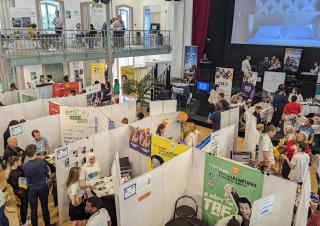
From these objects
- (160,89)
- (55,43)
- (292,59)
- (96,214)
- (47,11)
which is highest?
(47,11)

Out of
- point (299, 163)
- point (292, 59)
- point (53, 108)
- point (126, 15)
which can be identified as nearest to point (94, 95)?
point (53, 108)

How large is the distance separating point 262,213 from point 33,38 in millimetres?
8985

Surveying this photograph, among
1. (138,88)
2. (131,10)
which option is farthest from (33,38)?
(131,10)

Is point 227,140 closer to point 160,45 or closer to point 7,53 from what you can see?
point 7,53

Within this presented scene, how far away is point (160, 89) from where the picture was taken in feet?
40.2

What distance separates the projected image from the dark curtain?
1.20 meters

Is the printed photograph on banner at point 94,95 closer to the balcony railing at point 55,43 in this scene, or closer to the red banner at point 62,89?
the red banner at point 62,89

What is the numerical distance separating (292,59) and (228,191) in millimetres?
8442

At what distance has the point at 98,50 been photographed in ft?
35.9

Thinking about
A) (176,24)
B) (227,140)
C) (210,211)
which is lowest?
(210,211)

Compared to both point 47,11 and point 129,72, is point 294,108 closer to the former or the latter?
point 129,72

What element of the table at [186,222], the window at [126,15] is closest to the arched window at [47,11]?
the window at [126,15]

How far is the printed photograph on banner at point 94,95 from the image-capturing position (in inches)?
322

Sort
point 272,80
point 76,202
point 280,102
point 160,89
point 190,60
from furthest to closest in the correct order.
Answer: point 190,60 → point 160,89 → point 272,80 → point 280,102 → point 76,202
